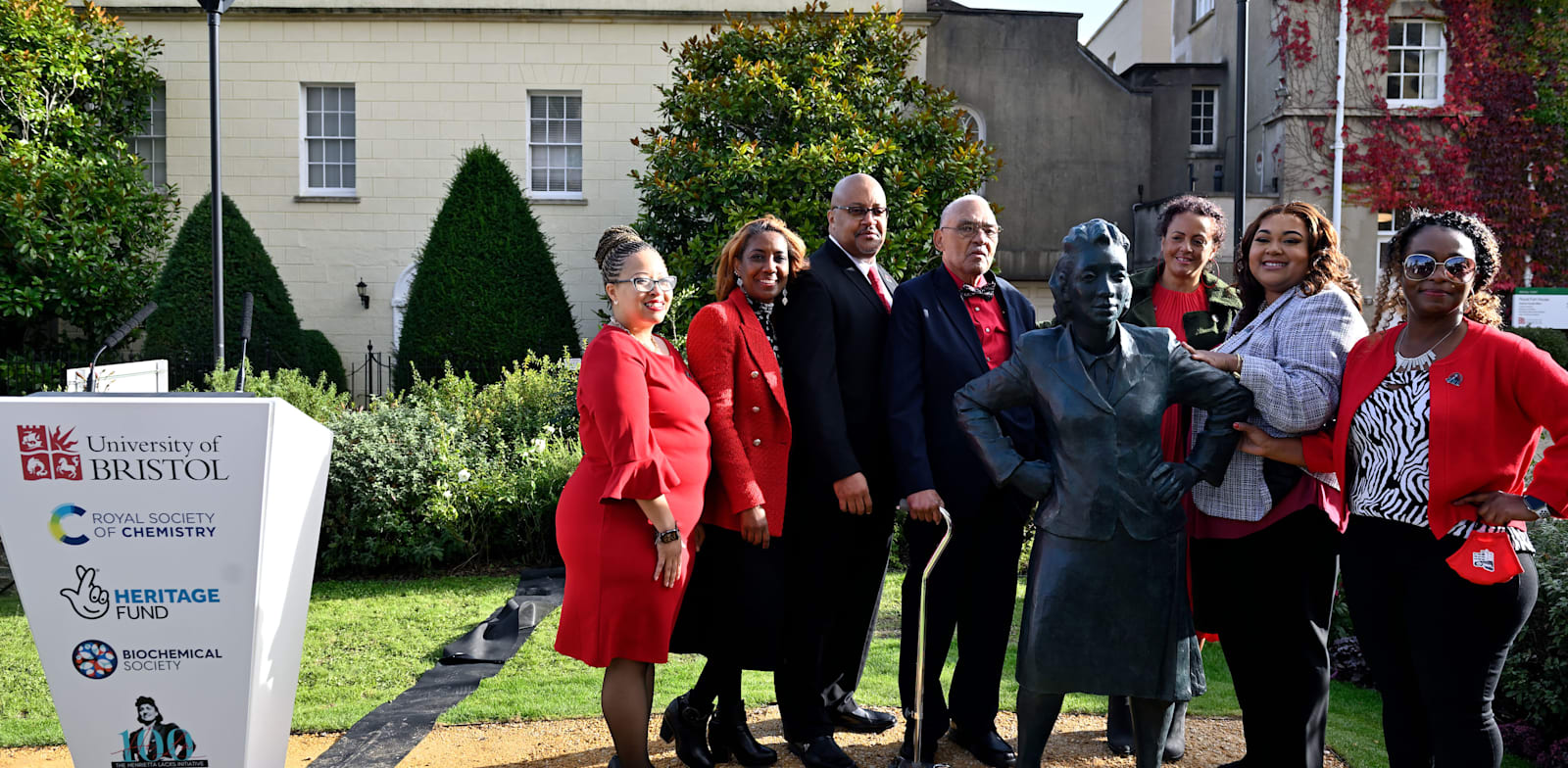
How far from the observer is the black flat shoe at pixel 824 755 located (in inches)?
155

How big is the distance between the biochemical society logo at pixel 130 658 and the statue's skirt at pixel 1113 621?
2.70 m

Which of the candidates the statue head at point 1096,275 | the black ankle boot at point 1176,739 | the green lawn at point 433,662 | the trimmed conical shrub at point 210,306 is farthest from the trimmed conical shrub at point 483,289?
the statue head at point 1096,275

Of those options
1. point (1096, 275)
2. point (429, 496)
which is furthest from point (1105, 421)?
point (429, 496)

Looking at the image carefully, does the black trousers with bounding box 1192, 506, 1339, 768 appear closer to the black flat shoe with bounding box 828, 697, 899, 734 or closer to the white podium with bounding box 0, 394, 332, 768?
the black flat shoe with bounding box 828, 697, 899, 734

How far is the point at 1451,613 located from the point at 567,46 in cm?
1584

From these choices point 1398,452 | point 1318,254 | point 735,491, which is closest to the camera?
point 1398,452

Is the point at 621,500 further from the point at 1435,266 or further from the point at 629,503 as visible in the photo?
the point at 1435,266

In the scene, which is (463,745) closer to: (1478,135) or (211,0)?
(211,0)

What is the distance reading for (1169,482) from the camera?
122 inches

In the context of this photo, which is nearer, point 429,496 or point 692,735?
point 692,735

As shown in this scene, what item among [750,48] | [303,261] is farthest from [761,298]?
[303,261]

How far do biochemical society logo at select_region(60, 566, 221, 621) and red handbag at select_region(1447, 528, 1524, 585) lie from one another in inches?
148

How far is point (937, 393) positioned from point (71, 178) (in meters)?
14.5

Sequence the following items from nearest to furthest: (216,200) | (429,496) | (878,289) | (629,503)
A: (629,503)
(878,289)
(429,496)
(216,200)
